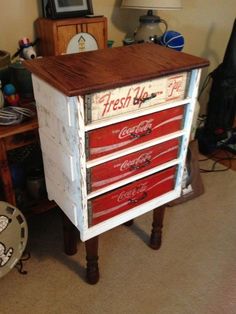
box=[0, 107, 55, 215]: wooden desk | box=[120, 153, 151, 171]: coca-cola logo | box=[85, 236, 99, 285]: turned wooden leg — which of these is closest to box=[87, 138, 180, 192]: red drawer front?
box=[120, 153, 151, 171]: coca-cola logo

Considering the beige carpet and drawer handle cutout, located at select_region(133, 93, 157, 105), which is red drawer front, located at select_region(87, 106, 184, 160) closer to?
drawer handle cutout, located at select_region(133, 93, 157, 105)

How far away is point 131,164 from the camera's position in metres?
1.02

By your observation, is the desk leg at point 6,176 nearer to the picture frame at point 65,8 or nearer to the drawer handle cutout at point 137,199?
the drawer handle cutout at point 137,199

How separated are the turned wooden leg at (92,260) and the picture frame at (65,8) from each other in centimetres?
97

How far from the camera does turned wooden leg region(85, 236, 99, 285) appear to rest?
1115mm

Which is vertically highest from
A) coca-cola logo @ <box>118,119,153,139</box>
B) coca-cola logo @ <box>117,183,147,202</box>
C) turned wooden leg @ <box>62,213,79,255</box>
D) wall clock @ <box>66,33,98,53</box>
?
wall clock @ <box>66,33,98,53</box>

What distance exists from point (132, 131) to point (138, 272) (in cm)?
69

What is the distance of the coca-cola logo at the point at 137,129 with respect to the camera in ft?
3.07

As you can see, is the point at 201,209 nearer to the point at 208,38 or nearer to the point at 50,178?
the point at 50,178

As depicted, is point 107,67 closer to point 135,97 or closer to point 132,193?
point 135,97

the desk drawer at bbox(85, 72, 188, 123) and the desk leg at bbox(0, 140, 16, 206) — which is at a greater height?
the desk drawer at bbox(85, 72, 188, 123)

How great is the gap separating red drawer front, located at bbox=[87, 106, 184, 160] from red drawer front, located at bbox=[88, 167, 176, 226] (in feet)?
0.56

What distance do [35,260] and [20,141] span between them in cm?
57

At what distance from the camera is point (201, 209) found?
169 centimetres
